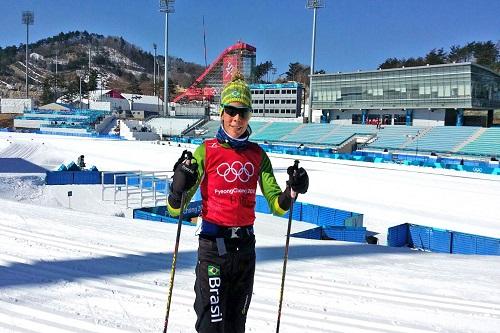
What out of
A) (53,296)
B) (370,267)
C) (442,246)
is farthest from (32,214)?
(442,246)

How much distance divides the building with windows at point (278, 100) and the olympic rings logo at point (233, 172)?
58.1m

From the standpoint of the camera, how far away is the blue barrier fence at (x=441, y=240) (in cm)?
1030

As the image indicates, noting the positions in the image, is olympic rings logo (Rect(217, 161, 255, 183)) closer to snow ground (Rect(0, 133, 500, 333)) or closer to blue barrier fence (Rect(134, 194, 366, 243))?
snow ground (Rect(0, 133, 500, 333))

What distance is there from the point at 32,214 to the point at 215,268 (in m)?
7.59

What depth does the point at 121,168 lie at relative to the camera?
2672 centimetres

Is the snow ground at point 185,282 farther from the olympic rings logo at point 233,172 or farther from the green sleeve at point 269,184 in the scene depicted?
the olympic rings logo at point 233,172

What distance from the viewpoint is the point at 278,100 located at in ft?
208

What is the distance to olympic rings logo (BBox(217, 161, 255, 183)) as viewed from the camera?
2.82m

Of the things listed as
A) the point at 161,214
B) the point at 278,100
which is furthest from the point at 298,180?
the point at 278,100

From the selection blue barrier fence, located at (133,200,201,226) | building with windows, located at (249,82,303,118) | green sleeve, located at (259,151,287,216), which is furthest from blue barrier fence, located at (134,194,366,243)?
building with windows, located at (249,82,303,118)

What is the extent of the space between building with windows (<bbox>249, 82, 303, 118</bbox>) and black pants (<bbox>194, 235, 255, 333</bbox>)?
2293 inches

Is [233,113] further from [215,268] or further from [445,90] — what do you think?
[445,90]

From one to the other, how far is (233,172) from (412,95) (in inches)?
1987

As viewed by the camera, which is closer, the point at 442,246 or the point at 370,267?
the point at 370,267
